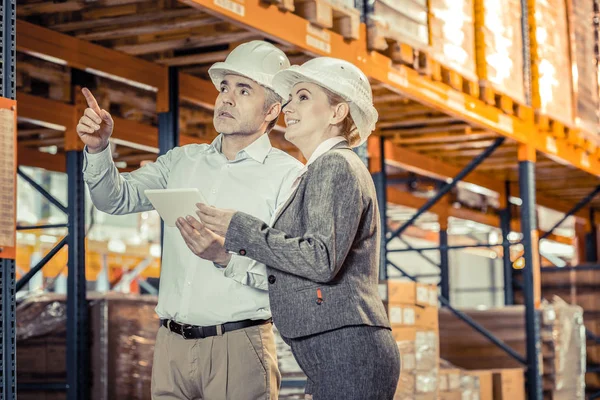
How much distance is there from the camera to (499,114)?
29.8ft

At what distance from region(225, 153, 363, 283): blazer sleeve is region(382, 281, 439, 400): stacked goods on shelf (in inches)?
156

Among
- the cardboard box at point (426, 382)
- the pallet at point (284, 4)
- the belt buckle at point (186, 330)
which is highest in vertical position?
the pallet at point (284, 4)

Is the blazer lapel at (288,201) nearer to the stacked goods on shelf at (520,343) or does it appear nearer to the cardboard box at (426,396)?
the cardboard box at (426,396)

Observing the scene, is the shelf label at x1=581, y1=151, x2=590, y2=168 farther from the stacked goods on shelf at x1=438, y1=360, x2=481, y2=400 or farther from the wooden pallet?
the wooden pallet

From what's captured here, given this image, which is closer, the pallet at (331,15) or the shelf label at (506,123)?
the pallet at (331,15)

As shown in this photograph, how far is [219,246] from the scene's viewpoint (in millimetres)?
3041

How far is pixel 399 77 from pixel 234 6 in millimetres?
2383

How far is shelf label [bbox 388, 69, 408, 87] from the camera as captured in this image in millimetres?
7078

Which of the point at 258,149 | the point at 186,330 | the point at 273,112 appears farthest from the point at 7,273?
the point at 273,112

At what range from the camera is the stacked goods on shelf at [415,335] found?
6855mm

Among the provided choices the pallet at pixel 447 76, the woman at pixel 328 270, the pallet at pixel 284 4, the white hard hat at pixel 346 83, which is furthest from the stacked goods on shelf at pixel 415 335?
the woman at pixel 328 270

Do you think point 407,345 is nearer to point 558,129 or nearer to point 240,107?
point 240,107

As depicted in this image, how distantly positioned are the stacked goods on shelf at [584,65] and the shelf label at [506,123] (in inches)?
60.3

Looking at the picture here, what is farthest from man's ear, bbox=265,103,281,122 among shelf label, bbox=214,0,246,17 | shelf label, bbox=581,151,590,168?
shelf label, bbox=581,151,590,168
